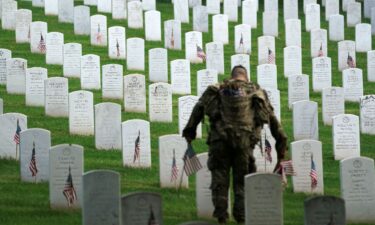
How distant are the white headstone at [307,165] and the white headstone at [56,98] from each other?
21.0 ft

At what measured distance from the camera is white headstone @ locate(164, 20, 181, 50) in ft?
106

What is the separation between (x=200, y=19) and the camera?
3444 centimetres

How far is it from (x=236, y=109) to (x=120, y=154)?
527 centimetres

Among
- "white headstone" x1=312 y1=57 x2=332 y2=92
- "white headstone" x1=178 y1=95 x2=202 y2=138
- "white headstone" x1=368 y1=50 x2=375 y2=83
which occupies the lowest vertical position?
"white headstone" x1=178 y1=95 x2=202 y2=138

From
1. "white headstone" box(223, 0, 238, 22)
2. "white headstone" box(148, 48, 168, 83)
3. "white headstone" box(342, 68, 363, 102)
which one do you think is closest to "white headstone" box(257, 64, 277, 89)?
"white headstone" box(342, 68, 363, 102)

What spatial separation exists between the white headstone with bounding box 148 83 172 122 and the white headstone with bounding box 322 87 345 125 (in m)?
2.61

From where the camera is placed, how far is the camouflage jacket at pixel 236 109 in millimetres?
16969

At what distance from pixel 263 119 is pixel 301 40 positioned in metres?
16.9

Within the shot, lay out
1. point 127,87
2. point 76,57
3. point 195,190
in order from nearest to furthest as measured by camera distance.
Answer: point 195,190, point 127,87, point 76,57

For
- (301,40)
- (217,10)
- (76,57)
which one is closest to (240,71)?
(76,57)

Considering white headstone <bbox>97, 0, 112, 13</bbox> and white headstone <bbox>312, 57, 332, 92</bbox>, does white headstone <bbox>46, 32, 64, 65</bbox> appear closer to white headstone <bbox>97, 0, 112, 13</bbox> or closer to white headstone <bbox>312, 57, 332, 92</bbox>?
white headstone <bbox>312, 57, 332, 92</bbox>

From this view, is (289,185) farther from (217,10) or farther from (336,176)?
(217,10)

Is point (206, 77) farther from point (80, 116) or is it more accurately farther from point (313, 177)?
point (313, 177)

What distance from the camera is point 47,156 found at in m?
19.7
